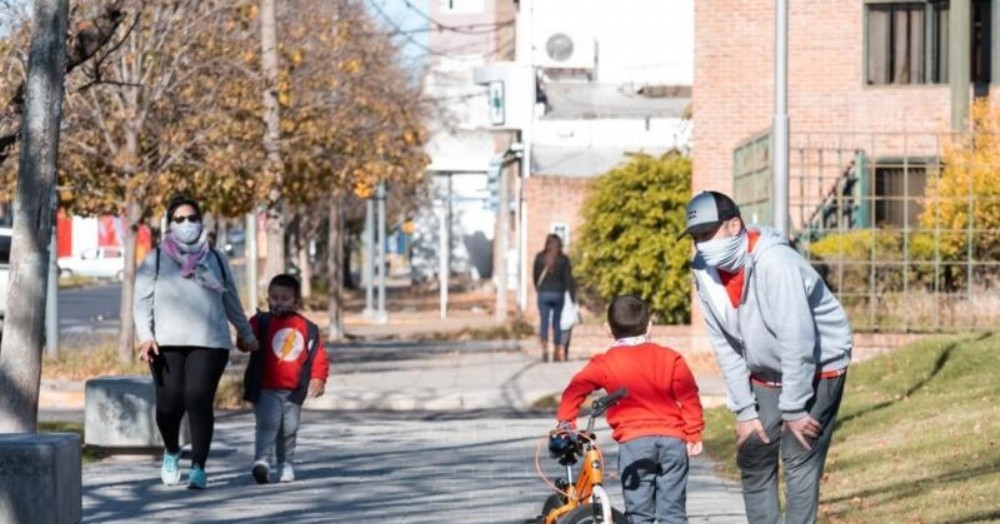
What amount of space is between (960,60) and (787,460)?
1936cm

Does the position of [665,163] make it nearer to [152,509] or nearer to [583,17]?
[583,17]

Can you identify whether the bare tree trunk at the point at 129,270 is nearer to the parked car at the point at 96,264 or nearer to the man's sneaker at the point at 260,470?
the man's sneaker at the point at 260,470

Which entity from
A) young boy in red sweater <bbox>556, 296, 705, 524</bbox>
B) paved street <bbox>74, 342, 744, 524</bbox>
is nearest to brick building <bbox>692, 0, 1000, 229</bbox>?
paved street <bbox>74, 342, 744, 524</bbox>

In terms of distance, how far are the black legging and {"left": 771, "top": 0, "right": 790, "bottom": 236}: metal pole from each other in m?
6.57

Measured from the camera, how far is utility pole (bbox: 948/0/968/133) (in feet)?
87.4

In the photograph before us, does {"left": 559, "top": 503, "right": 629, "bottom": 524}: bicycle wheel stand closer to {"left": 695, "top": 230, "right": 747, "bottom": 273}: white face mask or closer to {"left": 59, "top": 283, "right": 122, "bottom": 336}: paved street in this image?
{"left": 695, "top": 230, "right": 747, "bottom": 273}: white face mask

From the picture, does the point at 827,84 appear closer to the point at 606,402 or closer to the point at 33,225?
the point at 33,225

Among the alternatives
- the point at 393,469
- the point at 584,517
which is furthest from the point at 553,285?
the point at 584,517

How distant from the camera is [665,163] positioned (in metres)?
33.6

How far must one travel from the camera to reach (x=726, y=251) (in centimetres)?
815

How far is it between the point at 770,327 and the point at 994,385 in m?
9.32

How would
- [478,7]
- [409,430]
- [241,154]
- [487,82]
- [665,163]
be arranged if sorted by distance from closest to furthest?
[409,430]
[241,154]
[665,163]
[487,82]
[478,7]

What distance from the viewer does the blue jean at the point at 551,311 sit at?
2755cm

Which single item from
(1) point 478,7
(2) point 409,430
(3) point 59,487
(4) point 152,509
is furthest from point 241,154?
(1) point 478,7
